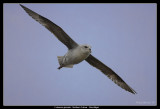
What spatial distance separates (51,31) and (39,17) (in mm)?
526

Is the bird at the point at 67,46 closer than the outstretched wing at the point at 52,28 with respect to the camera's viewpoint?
Yes

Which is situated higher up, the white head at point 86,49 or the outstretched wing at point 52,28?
the outstretched wing at point 52,28

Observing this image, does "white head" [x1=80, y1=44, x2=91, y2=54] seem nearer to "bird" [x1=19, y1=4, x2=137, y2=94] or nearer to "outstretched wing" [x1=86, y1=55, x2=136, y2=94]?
"bird" [x1=19, y1=4, x2=137, y2=94]

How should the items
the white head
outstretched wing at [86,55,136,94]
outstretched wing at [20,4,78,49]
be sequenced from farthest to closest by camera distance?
Answer: outstretched wing at [86,55,136,94] < outstretched wing at [20,4,78,49] < the white head

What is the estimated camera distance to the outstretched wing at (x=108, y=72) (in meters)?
12.0

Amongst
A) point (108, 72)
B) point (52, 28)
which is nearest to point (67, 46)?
point (52, 28)

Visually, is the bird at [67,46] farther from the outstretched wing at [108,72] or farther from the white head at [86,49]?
the outstretched wing at [108,72]

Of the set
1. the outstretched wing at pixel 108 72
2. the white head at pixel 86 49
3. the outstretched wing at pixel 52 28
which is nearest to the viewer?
the white head at pixel 86 49

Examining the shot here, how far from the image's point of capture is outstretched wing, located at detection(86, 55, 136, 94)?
39.4 ft

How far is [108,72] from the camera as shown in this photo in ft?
40.6

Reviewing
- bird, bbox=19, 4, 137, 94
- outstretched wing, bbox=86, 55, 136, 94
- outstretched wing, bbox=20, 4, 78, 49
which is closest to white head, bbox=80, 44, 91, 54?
bird, bbox=19, 4, 137, 94

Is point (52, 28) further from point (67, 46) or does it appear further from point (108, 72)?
point (108, 72)

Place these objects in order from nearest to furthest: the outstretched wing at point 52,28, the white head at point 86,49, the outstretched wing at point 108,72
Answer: the white head at point 86,49 → the outstretched wing at point 52,28 → the outstretched wing at point 108,72

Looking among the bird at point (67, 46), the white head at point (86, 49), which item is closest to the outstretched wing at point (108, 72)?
the bird at point (67, 46)
